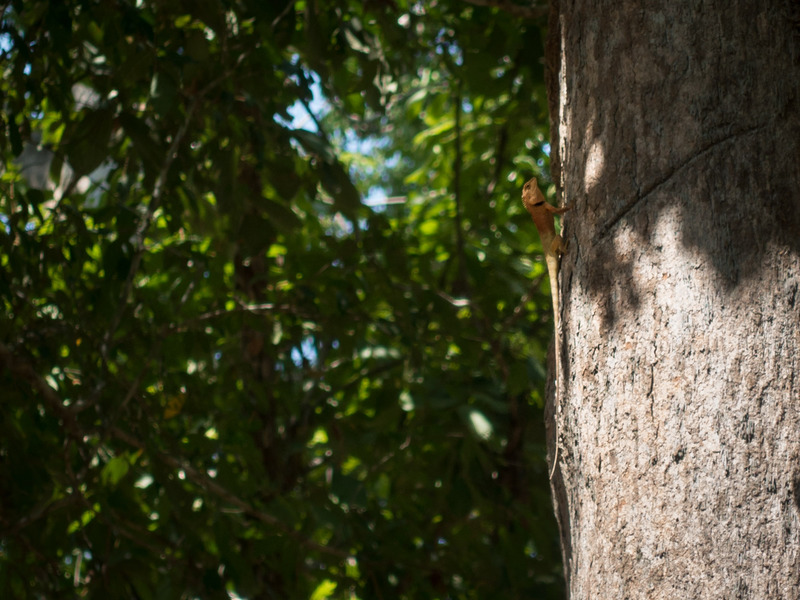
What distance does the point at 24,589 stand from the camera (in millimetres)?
2850

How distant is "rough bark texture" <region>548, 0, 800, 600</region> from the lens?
1.26 m

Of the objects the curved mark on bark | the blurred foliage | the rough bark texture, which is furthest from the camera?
the blurred foliage

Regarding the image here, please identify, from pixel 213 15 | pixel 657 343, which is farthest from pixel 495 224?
pixel 657 343

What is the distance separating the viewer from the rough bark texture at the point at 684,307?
126 cm

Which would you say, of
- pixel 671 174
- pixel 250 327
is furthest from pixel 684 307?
pixel 250 327

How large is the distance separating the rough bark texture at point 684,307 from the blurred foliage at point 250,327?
1431 mm

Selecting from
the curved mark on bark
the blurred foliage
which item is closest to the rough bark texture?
the curved mark on bark

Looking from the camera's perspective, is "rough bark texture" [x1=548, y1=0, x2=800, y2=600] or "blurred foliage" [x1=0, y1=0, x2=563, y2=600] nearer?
"rough bark texture" [x1=548, y1=0, x2=800, y2=600]

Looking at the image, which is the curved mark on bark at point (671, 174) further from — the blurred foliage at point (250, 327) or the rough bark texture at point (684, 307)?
the blurred foliage at point (250, 327)

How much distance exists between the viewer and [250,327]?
11.6 ft

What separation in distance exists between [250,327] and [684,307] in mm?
→ 2464

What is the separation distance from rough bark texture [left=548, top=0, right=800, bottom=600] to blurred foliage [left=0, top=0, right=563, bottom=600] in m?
1.43

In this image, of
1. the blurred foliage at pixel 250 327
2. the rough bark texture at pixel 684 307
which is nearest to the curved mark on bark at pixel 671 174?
the rough bark texture at pixel 684 307

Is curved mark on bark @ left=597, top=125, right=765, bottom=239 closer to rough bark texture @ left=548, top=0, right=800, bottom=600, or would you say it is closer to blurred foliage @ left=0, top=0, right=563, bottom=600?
rough bark texture @ left=548, top=0, right=800, bottom=600
